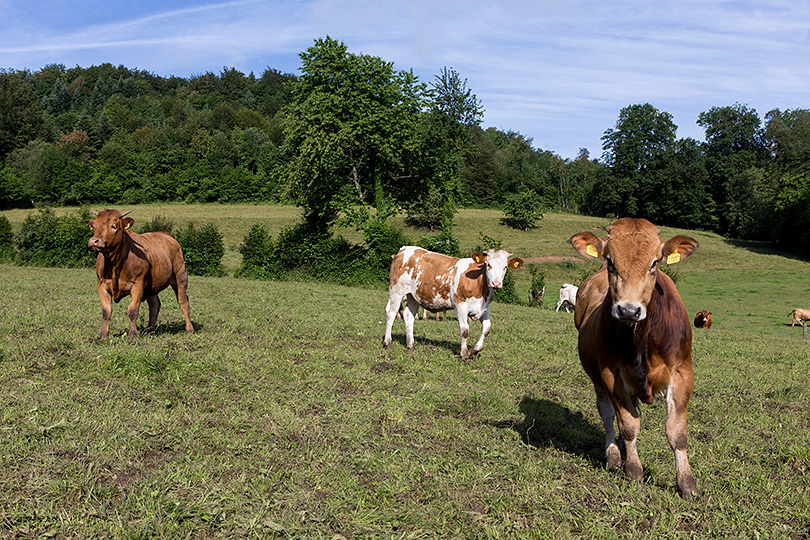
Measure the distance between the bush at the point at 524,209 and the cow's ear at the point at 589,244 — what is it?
70453mm

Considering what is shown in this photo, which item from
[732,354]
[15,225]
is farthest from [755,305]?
[15,225]

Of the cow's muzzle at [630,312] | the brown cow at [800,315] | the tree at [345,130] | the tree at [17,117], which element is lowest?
the brown cow at [800,315]

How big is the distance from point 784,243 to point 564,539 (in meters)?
80.7

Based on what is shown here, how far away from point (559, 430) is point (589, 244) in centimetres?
273

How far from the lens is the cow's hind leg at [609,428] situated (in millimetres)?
5521

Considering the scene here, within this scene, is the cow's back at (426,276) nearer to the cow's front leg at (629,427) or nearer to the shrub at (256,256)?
the cow's front leg at (629,427)

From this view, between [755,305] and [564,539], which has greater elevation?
[564,539]

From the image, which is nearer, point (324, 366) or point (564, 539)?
point (564, 539)

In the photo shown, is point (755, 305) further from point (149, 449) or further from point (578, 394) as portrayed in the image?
point (149, 449)

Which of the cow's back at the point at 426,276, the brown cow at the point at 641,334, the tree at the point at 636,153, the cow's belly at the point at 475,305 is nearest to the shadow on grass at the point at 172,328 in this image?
the cow's back at the point at 426,276

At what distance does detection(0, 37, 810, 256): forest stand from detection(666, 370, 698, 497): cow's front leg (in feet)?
95.0

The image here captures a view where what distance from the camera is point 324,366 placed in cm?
934

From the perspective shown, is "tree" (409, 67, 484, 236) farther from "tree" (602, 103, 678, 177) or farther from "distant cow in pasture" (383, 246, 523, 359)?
"tree" (602, 103, 678, 177)

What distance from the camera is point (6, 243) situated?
117 ft
